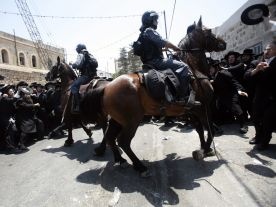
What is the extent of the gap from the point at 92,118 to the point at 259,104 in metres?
3.63

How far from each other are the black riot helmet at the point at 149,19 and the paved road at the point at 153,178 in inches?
107

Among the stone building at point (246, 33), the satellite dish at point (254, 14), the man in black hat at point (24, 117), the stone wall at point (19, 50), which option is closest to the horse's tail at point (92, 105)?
the man in black hat at point (24, 117)

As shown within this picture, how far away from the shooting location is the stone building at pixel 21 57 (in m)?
33.6

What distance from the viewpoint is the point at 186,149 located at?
21.3 ft

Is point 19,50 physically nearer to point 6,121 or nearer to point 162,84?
point 6,121

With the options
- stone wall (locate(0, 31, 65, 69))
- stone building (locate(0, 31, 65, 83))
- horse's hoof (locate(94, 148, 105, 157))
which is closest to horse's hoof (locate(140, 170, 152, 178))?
horse's hoof (locate(94, 148, 105, 157))

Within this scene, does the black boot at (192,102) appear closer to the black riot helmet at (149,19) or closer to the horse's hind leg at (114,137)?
the horse's hind leg at (114,137)

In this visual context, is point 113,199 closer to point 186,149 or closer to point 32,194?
point 32,194

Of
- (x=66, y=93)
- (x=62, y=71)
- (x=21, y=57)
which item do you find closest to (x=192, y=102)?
(x=66, y=93)

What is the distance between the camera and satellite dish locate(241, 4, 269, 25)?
700 centimetres

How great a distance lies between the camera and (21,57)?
42312mm

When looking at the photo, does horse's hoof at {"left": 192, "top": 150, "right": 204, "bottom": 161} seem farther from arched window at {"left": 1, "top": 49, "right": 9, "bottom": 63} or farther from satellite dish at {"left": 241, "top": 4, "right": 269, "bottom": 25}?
arched window at {"left": 1, "top": 49, "right": 9, "bottom": 63}

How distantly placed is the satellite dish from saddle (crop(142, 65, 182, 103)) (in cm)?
313

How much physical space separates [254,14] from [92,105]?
480 cm
